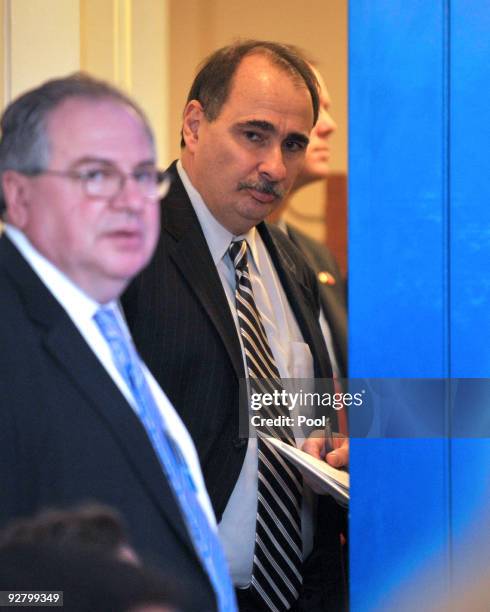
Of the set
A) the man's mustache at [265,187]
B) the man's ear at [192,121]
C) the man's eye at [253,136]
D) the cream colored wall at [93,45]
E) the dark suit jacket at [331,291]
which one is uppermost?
the cream colored wall at [93,45]

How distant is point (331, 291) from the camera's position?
2582 mm

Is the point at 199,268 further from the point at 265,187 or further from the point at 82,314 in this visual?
the point at 82,314

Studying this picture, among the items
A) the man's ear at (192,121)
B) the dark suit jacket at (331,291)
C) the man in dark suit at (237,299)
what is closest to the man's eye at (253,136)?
the man in dark suit at (237,299)

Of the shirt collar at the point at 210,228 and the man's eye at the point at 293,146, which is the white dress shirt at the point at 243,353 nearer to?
the shirt collar at the point at 210,228

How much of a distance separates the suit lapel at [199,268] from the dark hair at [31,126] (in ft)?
2.33

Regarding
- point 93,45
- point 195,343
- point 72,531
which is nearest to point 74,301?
point 72,531

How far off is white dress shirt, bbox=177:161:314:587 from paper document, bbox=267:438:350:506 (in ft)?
0.43

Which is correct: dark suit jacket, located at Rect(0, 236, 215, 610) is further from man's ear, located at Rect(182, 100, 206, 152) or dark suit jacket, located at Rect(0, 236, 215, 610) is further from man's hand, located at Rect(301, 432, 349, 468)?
man's ear, located at Rect(182, 100, 206, 152)

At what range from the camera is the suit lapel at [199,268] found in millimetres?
2051

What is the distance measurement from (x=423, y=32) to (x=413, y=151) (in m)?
0.20

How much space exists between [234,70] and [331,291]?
1.91ft

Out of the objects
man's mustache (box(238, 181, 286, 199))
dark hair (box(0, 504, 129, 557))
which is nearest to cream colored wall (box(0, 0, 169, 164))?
man's mustache (box(238, 181, 286, 199))

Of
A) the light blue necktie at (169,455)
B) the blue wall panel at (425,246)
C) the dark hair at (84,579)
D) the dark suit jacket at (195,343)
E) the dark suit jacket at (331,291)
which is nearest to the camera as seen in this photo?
the dark hair at (84,579)

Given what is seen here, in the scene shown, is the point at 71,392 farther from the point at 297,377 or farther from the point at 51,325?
the point at 297,377
